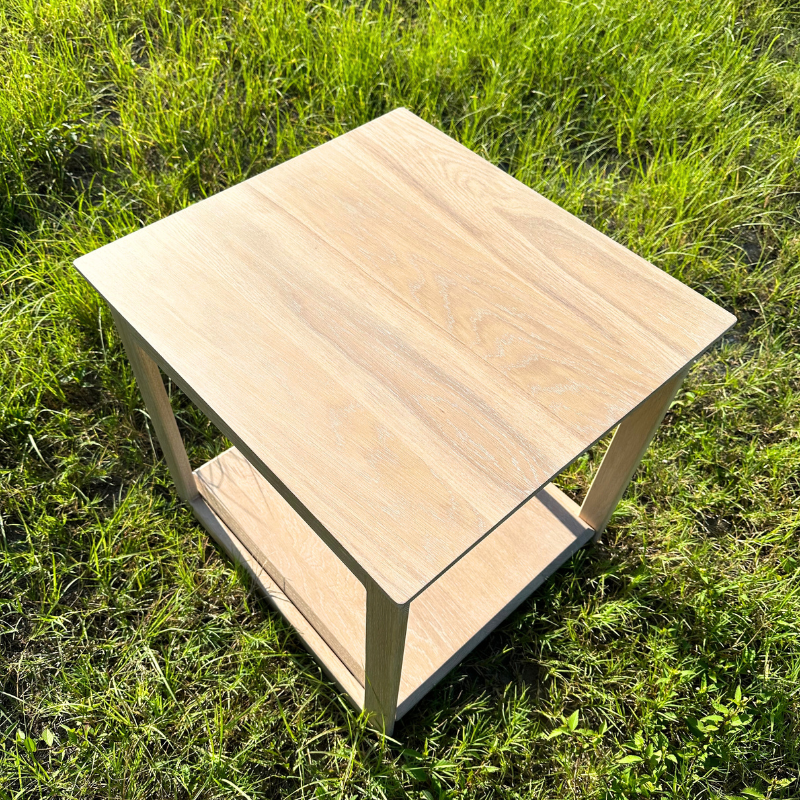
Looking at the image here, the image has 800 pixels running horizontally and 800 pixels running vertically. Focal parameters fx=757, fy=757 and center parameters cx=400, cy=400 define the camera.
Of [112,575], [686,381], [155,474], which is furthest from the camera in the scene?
[686,381]

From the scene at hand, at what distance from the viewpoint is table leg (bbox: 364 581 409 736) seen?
1.03 metres

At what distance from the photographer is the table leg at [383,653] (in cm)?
103

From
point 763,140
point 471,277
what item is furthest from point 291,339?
point 763,140

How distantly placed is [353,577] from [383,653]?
45 cm

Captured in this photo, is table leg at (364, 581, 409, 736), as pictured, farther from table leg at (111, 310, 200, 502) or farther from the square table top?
table leg at (111, 310, 200, 502)

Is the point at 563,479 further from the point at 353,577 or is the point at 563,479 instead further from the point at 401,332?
the point at 401,332

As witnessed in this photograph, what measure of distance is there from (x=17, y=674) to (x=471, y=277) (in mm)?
1230

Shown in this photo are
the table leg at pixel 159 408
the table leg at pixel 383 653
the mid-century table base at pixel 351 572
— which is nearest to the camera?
the table leg at pixel 383 653

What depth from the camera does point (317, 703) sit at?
1544mm

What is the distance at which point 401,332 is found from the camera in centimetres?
118

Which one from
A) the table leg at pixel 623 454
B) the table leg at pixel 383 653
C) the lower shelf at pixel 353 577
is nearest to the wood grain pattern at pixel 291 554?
the lower shelf at pixel 353 577

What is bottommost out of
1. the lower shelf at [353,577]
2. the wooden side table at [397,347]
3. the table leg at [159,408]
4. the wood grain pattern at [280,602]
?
the wood grain pattern at [280,602]

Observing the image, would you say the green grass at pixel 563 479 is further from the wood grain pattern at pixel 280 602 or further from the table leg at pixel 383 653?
the table leg at pixel 383 653

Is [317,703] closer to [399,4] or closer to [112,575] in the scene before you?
[112,575]
